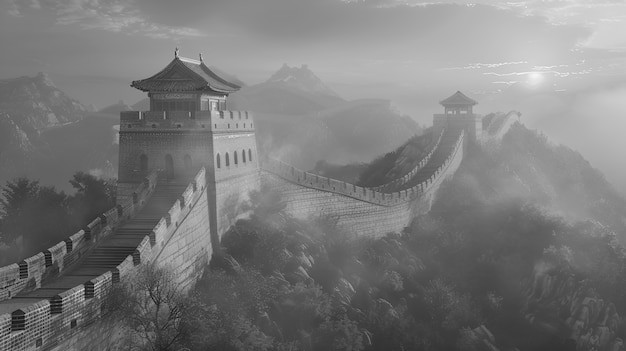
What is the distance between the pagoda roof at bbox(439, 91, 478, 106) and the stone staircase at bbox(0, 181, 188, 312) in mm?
32753

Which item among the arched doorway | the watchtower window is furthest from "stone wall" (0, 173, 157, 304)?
the watchtower window

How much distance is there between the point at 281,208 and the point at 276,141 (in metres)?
91.5

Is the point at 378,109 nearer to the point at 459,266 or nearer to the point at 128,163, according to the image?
the point at 459,266

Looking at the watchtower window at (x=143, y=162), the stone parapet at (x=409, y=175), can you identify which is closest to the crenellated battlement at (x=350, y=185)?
the stone parapet at (x=409, y=175)

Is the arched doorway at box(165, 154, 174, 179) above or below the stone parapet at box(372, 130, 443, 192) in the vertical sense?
above

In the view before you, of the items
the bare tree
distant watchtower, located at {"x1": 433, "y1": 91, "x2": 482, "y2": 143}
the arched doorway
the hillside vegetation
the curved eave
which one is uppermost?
the curved eave

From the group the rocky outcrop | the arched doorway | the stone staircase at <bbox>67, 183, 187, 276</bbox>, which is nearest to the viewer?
the stone staircase at <bbox>67, 183, 187, 276</bbox>

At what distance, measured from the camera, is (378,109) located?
477 feet

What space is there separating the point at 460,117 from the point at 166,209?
35.1 m

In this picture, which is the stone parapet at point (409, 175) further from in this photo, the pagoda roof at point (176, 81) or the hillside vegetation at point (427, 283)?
the pagoda roof at point (176, 81)

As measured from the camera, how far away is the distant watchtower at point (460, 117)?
51969 mm

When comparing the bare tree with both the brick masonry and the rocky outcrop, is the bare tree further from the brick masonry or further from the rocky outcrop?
the rocky outcrop

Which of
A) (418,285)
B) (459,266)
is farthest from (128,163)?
(459,266)

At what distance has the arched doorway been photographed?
25797 millimetres
